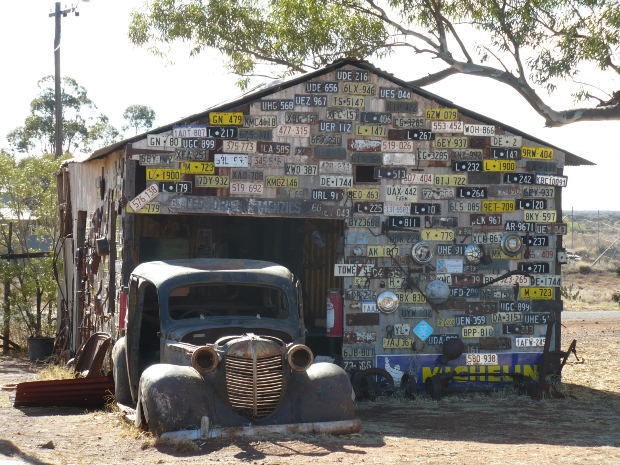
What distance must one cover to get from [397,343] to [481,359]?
1.17m

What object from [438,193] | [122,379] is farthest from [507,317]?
[122,379]

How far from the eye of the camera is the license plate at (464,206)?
43.8 feet

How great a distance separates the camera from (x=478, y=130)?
13.5 meters

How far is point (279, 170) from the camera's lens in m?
12.9

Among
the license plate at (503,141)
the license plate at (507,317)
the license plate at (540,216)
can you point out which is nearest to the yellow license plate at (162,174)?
the license plate at (503,141)

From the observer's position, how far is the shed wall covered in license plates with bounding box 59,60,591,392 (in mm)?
12680

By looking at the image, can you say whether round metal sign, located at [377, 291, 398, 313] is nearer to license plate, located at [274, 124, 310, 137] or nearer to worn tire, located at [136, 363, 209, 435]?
license plate, located at [274, 124, 310, 137]

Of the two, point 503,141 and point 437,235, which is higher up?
point 503,141

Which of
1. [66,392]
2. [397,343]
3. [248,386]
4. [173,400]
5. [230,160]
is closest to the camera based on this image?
[173,400]

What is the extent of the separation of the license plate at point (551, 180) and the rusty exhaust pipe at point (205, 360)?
6260 mm

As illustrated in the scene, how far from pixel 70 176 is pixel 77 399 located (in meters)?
6.86

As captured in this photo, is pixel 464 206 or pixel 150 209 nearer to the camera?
pixel 150 209

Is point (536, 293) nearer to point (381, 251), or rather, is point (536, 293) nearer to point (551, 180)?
point (551, 180)

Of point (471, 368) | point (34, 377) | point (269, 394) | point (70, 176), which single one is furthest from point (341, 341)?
point (70, 176)
